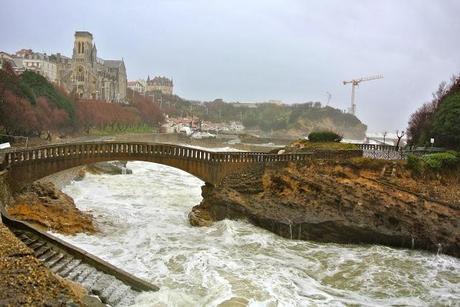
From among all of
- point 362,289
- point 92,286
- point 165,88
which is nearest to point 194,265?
point 92,286

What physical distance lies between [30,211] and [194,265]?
346 inches

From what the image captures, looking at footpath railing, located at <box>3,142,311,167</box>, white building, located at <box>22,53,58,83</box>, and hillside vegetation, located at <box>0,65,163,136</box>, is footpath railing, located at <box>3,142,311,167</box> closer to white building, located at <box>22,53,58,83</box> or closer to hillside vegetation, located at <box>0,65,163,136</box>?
hillside vegetation, located at <box>0,65,163,136</box>

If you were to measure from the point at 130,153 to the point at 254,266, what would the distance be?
1068 cm

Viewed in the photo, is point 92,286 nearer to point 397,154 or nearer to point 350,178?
point 350,178

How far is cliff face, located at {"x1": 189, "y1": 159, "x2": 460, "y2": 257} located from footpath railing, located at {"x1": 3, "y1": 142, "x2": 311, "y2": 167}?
2.94ft

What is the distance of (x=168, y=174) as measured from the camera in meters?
44.3

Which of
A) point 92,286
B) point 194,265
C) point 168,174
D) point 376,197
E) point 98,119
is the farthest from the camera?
point 98,119

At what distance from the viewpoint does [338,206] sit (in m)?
22.3

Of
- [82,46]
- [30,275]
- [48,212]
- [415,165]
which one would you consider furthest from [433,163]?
[82,46]

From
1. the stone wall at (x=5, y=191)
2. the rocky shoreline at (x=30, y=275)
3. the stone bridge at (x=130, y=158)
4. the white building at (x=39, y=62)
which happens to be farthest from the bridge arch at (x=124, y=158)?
the white building at (x=39, y=62)

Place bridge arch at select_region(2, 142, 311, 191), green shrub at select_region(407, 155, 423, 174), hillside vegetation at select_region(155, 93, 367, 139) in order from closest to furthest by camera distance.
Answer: bridge arch at select_region(2, 142, 311, 191) < green shrub at select_region(407, 155, 423, 174) < hillside vegetation at select_region(155, 93, 367, 139)

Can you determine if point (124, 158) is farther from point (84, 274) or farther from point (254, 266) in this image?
point (84, 274)

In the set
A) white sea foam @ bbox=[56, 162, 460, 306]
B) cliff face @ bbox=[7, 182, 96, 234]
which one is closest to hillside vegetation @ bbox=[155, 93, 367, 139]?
cliff face @ bbox=[7, 182, 96, 234]

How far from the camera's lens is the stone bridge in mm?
21875
